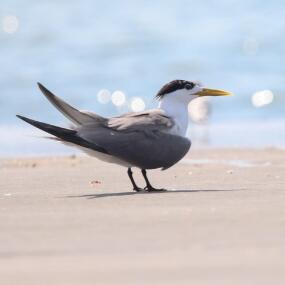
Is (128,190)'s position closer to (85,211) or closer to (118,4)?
(85,211)

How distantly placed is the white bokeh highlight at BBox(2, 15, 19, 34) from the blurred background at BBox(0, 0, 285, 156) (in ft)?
0.10

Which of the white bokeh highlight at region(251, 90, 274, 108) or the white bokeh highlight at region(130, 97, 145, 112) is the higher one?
the white bokeh highlight at region(130, 97, 145, 112)

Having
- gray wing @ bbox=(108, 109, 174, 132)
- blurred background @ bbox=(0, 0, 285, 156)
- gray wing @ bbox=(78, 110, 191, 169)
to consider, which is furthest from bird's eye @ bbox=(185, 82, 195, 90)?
blurred background @ bbox=(0, 0, 285, 156)

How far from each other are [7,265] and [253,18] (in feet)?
78.1

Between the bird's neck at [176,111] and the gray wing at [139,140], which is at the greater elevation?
the bird's neck at [176,111]

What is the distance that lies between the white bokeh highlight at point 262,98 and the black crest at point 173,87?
885 centimetres

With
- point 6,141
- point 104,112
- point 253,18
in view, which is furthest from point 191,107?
→ point 253,18

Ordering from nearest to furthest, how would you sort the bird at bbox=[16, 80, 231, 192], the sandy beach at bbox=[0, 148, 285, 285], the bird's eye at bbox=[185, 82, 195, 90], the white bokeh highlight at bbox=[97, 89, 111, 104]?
the sandy beach at bbox=[0, 148, 285, 285], the bird at bbox=[16, 80, 231, 192], the bird's eye at bbox=[185, 82, 195, 90], the white bokeh highlight at bbox=[97, 89, 111, 104]

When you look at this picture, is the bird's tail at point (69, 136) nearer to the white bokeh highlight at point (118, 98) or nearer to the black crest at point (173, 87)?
the black crest at point (173, 87)

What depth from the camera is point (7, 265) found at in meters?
3.47

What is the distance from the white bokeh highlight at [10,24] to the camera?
25875 mm

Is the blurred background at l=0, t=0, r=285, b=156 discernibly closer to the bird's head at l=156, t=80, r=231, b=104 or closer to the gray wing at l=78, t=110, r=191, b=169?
the bird's head at l=156, t=80, r=231, b=104

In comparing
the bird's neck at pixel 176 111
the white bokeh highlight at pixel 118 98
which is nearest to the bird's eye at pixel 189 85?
the bird's neck at pixel 176 111

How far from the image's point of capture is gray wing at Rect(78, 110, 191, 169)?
5996mm
